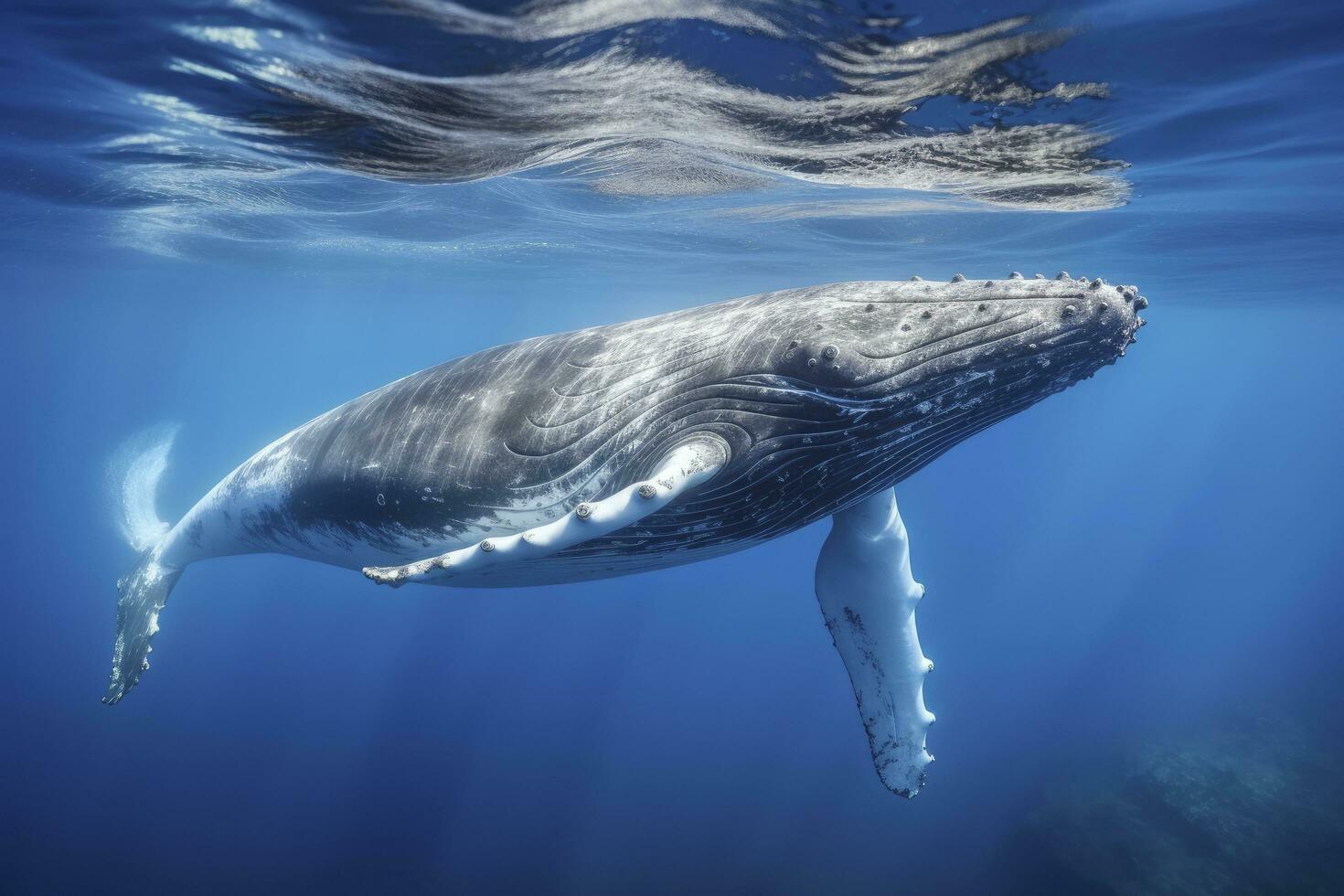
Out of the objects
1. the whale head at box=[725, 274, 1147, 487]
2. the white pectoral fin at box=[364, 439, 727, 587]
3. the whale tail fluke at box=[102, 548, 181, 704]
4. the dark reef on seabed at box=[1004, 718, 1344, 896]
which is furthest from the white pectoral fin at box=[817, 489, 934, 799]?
the dark reef on seabed at box=[1004, 718, 1344, 896]

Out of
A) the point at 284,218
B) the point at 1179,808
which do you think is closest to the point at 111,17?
the point at 284,218

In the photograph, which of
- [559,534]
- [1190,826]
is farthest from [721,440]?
[1190,826]

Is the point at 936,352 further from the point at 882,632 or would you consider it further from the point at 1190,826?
the point at 1190,826

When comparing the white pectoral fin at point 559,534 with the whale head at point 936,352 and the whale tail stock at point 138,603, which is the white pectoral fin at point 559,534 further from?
the whale tail stock at point 138,603

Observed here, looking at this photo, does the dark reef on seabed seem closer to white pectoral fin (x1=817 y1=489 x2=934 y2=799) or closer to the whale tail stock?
white pectoral fin (x1=817 y1=489 x2=934 y2=799)

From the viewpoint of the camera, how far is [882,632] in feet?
20.4

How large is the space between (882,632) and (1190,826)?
18.4 m

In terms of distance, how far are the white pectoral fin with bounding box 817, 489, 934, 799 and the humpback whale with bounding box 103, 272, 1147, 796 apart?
18mm

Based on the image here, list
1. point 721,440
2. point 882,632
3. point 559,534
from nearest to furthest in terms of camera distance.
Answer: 1. point 559,534
2. point 721,440
3. point 882,632

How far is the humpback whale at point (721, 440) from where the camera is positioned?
13.1 ft

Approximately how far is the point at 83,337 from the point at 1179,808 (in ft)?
280

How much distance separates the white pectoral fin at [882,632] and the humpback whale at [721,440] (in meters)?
0.02

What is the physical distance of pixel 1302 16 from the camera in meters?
6.91

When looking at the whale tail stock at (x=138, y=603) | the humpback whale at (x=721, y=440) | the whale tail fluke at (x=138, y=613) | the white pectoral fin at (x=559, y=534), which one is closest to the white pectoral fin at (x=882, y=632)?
the humpback whale at (x=721, y=440)
